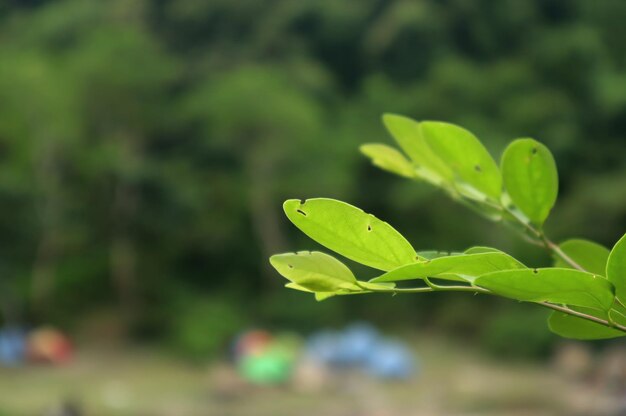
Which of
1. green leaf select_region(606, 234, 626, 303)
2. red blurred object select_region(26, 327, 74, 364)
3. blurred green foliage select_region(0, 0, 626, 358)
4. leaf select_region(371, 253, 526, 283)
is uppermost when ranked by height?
blurred green foliage select_region(0, 0, 626, 358)

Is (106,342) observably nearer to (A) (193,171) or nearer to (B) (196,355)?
(B) (196,355)

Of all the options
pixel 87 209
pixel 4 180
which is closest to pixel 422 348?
pixel 87 209

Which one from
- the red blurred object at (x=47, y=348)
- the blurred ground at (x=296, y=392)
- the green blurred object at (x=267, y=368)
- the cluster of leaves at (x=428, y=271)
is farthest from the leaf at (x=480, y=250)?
the red blurred object at (x=47, y=348)

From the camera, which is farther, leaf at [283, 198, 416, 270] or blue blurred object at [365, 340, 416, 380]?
Answer: blue blurred object at [365, 340, 416, 380]

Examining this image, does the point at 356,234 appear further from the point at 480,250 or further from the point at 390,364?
the point at 390,364

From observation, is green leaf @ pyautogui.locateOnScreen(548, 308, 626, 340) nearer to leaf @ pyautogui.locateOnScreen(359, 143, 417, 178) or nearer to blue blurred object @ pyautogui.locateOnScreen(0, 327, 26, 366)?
leaf @ pyautogui.locateOnScreen(359, 143, 417, 178)

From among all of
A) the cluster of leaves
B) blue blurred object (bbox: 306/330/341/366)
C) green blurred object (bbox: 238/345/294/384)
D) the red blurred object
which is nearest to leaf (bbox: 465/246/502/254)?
the cluster of leaves

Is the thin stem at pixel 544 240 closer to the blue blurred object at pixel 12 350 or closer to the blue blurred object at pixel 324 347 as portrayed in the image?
the blue blurred object at pixel 324 347
